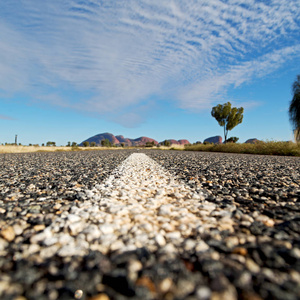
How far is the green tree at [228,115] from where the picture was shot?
40344 mm

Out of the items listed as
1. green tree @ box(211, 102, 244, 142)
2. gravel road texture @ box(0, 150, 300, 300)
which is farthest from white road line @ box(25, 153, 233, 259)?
green tree @ box(211, 102, 244, 142)

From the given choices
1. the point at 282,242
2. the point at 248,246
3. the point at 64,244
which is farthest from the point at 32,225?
the point at 282,242

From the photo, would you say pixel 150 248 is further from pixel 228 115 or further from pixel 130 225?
pixel 228 115

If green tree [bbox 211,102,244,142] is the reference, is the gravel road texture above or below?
below

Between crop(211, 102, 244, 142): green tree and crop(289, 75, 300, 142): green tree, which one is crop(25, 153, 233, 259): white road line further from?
crop(211, 102, 244, 142): green tree

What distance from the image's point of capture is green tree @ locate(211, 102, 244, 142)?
4034 cm

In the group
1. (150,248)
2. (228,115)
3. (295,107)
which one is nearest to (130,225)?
(150,248)

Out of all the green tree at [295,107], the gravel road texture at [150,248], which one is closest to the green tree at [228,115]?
the green tree at [295,107]

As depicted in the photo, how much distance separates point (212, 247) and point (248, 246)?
0.91 feet

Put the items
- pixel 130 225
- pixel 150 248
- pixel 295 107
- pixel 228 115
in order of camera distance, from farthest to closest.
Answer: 1. pixel 228 115
2. pixel 295 107
3. pixel 130 225
4. pixel 150 248

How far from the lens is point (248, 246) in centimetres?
143

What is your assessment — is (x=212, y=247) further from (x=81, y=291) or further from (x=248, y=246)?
(x=81, y=291)

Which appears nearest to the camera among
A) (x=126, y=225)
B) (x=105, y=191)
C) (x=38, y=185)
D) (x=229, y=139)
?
(x=126, y=225)

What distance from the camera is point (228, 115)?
134 feet
